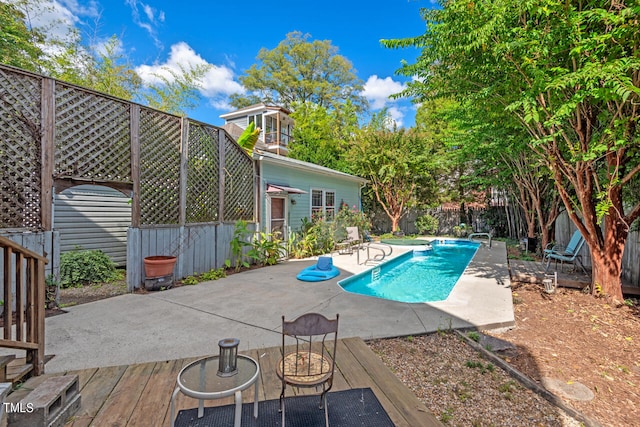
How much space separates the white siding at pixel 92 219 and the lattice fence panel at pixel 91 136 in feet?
10.1

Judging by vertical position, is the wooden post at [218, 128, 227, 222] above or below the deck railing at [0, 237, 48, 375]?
above

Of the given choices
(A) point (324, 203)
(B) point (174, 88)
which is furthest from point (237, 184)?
(B) point (174, 88)

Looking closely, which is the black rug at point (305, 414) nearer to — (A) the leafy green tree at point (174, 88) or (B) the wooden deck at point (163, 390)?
(B) the wooden deck at point (163, 390)

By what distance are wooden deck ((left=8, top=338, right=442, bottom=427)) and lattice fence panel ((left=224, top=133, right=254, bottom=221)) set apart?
18.4 ft

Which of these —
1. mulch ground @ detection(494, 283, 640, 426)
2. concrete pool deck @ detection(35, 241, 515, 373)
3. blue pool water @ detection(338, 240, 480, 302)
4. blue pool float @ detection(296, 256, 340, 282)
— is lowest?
blue pool water @ detection(338, 240, 480, 302)

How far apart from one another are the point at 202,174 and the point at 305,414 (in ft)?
21.1

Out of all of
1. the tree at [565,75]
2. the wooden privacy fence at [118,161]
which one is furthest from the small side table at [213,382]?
the tree at [565,75]

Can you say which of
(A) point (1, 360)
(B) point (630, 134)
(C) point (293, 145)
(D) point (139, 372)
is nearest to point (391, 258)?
(B) point (630, 134)

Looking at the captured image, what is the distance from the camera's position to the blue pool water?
7387mm

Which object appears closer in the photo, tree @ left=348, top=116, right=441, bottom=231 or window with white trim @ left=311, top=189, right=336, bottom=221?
window with white trim @ left=311, top=189, right=336, bottom=221

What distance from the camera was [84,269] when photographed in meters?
6.73

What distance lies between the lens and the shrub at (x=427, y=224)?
17406 millimetres

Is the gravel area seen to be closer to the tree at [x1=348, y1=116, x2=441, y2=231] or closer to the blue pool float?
the blue pool float

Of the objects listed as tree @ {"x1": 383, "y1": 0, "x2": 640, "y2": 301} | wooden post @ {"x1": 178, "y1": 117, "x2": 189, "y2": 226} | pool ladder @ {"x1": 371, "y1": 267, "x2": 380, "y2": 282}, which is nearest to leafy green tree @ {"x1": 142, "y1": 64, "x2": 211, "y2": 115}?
wooden post @ {"x1": 178, "y1": 117, "x2": 189, "y2": 226}
